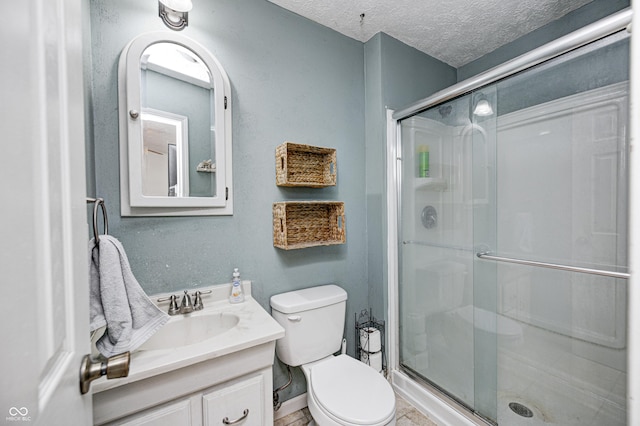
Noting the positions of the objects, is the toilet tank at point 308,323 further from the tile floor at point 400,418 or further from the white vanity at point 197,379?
the tile floor at point 400,418

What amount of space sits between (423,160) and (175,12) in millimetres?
1531

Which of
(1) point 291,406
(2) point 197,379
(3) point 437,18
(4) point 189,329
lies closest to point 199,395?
(2) point 197,379

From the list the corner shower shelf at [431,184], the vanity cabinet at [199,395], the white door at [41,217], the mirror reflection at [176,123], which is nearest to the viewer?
the white door at [41,217]

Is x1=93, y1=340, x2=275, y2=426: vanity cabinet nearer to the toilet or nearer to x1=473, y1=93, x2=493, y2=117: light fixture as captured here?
the toilet

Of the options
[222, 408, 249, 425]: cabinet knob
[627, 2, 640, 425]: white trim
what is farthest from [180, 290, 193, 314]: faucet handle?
[627, 2, 640, 425]: white trim

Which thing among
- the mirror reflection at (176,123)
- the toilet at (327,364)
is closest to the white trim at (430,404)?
the toilet at (327,364)

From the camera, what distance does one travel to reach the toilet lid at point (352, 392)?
3.44 ft

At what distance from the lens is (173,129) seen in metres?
1.24

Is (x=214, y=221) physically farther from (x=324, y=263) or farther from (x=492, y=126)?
(x=492, y=126)

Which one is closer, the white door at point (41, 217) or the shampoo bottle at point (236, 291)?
the white door at point (41, 217)

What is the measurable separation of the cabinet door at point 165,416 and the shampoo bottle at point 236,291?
459 millimetres

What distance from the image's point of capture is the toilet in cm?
107

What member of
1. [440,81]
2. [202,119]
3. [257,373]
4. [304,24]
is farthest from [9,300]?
[440,81]

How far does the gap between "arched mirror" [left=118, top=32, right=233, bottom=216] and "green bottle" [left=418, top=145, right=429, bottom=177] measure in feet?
3.81
